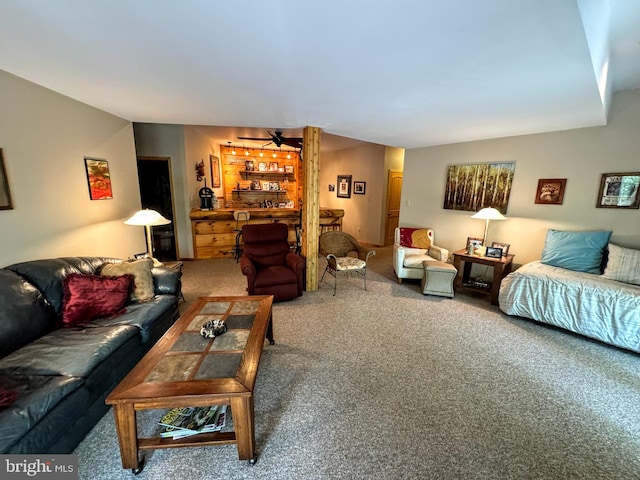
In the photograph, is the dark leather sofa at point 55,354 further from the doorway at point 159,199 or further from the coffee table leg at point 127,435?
the doorway at point 159,199

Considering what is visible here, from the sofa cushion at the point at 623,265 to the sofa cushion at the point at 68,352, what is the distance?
15.3 ft

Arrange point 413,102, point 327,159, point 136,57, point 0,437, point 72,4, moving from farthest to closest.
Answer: point 327,159 → point 413,102 → point 136,57 → point 72,4 → point 0,437

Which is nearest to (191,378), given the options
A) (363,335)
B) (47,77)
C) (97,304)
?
(97,304)

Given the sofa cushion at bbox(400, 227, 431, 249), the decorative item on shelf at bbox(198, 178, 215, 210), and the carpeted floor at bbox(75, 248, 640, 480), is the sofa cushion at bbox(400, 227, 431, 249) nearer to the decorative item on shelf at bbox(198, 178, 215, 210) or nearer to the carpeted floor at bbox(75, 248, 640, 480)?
the carpeted floor at bbox(75, 248, 640, 480)

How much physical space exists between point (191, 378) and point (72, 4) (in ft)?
6.45

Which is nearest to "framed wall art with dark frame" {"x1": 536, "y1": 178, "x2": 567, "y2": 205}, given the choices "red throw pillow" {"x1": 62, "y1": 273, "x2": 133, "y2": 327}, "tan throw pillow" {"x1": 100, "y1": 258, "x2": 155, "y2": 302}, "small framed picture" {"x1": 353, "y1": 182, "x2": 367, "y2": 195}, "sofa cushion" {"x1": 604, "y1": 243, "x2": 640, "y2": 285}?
"sofa cushion" {"x1": 604, "y1": 243, "x2": 640, "y2": 285}

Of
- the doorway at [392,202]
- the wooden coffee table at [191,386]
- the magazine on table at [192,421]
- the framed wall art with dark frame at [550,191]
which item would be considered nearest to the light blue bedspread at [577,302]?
the framed wall art with dark frame at [550,191]

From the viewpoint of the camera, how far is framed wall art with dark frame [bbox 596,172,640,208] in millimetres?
2932

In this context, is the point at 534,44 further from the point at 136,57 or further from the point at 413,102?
the point at 136,57

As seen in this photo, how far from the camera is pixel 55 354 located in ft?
5.44

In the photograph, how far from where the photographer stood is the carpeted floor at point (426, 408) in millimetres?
1483

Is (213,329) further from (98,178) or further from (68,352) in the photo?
(98,178)

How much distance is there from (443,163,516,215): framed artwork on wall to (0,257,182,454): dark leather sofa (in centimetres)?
448

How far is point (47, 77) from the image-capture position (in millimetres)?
2146
